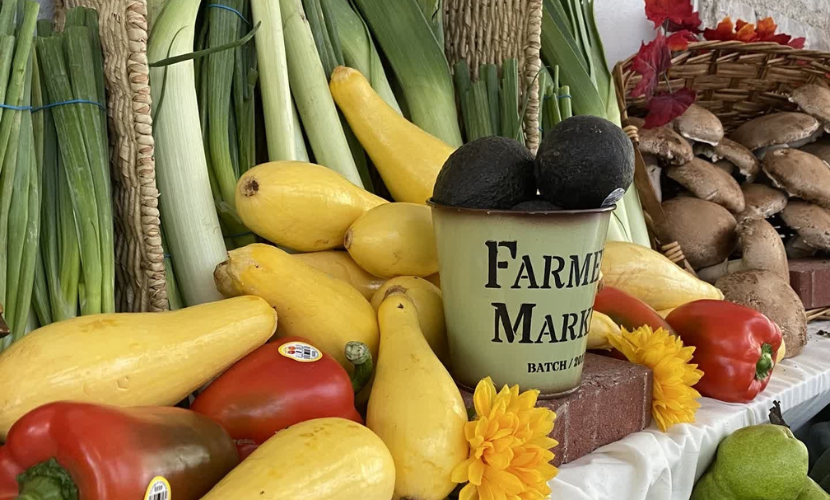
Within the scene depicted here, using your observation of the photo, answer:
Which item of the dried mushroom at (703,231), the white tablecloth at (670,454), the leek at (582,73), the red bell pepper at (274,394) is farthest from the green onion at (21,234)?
the dried mushroom at (703,231)

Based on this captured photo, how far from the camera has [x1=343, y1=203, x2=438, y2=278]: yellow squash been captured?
807 mm

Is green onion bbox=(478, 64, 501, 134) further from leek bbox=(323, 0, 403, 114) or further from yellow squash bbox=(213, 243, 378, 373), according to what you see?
yellow squash bbox=(213, 243, 378, 373)

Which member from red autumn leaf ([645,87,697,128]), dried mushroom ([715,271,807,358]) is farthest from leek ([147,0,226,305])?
red autumn leaf ([645,87,697,128])

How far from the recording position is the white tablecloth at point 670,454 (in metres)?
0.69

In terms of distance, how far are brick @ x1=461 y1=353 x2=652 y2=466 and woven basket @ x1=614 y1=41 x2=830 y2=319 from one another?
2.76ft

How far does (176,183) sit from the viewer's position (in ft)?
2.75

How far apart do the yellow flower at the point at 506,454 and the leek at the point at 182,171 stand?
386 millimetres

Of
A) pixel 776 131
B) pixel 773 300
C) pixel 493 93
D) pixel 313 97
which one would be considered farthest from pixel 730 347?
pixel 776 131

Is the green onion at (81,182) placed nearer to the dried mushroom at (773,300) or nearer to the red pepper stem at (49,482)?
the red pepper stem at (49,482)

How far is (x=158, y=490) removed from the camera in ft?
1.46

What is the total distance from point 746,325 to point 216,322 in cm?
70

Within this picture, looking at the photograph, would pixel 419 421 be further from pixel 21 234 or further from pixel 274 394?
pixel 21 234

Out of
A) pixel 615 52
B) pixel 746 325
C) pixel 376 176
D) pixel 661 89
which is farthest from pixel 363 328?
pixel 615 52

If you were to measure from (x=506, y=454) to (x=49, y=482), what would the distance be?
0.34m
